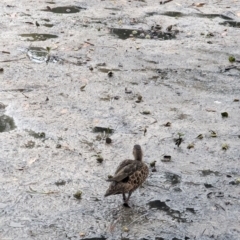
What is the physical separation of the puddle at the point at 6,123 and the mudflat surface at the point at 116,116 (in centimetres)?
1

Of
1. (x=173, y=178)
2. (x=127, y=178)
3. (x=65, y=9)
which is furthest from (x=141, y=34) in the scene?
(x=127, y=178)

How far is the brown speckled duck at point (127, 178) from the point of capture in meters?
5.25

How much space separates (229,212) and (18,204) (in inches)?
73.2

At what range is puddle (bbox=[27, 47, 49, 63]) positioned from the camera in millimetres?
9211

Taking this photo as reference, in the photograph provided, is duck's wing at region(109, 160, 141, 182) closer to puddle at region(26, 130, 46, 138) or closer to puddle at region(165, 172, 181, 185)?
puddle at region(165, 172, 181, 185)

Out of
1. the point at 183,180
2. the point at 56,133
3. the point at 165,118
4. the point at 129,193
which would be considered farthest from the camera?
the point at 165,118

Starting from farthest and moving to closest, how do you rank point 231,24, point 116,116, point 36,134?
point 231,24
point 116,116
point 36,134

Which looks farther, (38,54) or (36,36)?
(36,36)

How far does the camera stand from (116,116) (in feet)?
24.3

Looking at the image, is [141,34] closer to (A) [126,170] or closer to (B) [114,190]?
(A) [126,170]

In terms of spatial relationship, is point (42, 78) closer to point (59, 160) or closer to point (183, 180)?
point (59, 160)

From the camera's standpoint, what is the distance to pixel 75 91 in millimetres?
8148

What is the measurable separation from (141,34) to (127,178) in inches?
218

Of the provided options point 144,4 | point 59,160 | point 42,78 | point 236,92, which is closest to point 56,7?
point 144,4
